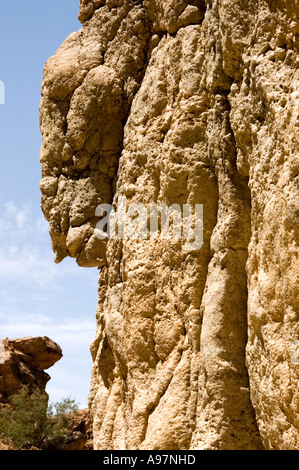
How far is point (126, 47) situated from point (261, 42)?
3.05 metres

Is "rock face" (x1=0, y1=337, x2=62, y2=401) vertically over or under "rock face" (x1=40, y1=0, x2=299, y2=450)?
over

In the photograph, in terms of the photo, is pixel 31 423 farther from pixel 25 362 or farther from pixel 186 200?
pixel 186 200

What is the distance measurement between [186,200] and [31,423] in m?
17.7

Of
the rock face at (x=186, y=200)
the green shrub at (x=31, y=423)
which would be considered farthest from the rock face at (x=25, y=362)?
the rock face at (x=186, y=200)

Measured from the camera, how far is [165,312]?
7.10 meters

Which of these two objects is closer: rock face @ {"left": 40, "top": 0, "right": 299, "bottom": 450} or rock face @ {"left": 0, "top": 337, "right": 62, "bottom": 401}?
rock face @ {"left": 40, "top": 0, "right": 299, "bottom": 450}

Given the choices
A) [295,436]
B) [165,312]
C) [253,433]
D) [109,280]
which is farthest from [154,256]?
[295,436]

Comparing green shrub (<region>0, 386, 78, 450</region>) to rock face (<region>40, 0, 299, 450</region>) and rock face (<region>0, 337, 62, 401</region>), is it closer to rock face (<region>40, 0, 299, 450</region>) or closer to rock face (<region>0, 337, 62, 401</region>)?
rock face (<region>0, 337, 62, 401</region>)

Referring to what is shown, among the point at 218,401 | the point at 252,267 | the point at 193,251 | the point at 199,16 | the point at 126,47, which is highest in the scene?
the point at 126,47

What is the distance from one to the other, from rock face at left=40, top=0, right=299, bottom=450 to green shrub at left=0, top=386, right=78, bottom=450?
14.2 meters

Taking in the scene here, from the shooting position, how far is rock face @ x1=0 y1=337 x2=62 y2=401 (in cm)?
2283

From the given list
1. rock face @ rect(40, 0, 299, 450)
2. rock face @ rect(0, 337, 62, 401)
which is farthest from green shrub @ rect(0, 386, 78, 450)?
rock face @ rect(40, 0, 299, 450)

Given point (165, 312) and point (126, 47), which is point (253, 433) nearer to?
point (165, 312)

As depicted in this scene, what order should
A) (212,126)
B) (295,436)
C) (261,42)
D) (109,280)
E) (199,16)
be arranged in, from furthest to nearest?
(109,280)
(199,16)
(212,126)
(261,42)
(295,436)
